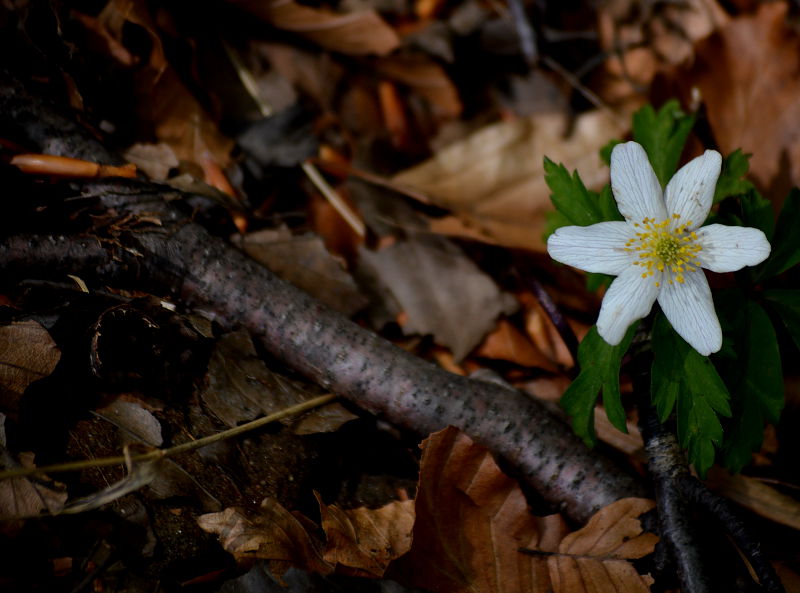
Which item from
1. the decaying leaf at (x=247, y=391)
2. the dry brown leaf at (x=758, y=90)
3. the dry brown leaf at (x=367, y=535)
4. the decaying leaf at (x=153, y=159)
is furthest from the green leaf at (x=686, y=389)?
the decaying leaf at (x=153, y=159)

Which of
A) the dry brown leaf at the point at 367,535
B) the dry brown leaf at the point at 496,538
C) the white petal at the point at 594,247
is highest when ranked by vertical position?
the white petal at the point at 594,247

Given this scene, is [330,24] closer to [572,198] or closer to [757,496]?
[572,198]

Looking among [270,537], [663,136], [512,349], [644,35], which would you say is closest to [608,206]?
[663,136]

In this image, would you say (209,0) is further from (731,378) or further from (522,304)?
(731,378)

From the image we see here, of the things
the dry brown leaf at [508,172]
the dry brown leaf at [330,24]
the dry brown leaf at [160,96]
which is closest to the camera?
the dry brown leaf at [160,96]

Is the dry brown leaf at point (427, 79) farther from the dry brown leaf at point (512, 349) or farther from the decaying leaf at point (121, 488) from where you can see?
the decaying leaf at point (121, 488)

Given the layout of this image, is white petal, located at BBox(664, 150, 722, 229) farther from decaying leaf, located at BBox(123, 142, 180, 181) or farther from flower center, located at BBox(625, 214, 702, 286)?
decaying leaf, located at BBox(123, 142, 180, 181)

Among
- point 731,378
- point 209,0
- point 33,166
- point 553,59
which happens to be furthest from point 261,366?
point 553,59
